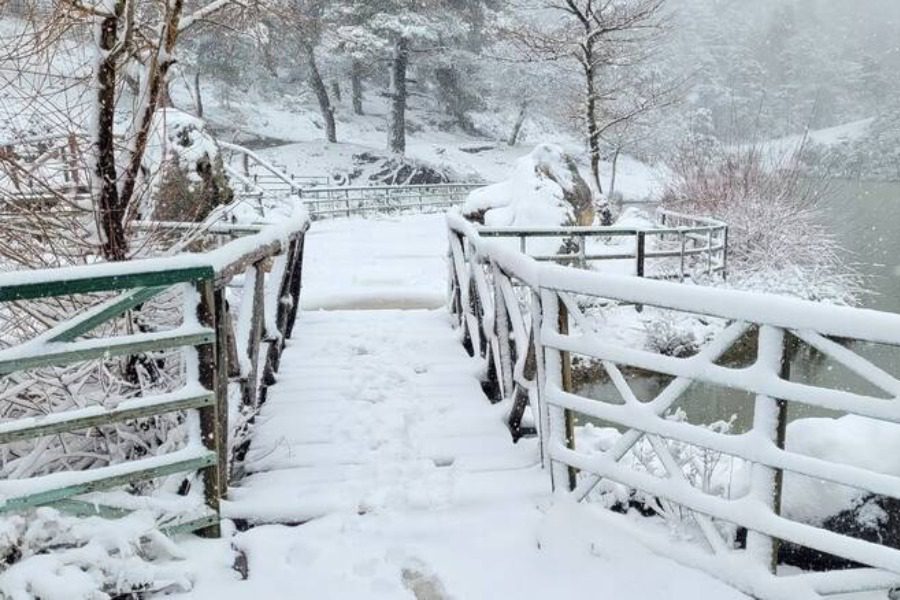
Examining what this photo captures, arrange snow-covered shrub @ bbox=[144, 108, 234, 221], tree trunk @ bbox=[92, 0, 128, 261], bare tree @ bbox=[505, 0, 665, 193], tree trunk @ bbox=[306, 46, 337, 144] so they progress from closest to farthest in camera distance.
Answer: tree trunk @ bbox=[92, 0, 128, 261] < snow-covered shrub @ bbox=[144, 108, 234, 221] < bare tree @ bbox=[505, 0, 665, 193] < tree trunk @ bbox=[306, 46, 337, 144]

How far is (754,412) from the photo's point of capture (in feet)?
8.99

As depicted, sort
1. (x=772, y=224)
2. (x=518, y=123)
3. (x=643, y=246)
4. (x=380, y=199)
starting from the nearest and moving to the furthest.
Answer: (x=643, y=246) → (x=772, y=224) → (x=380, y=199) → (x=518, y=123)

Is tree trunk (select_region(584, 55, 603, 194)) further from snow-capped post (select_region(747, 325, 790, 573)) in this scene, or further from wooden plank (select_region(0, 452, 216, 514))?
wooden plank (select_region(0, 452, 216, 514))

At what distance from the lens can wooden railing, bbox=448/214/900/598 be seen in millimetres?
2074

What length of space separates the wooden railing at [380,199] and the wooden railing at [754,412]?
16.7m

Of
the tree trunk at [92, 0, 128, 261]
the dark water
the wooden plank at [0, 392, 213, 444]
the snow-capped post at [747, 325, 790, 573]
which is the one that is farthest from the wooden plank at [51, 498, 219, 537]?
the dark water

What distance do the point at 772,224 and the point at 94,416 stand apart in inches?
529

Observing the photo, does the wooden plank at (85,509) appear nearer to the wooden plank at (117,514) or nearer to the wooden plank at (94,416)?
the wooden plank at (117,514)

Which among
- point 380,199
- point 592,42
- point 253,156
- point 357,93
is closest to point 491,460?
point 253,156

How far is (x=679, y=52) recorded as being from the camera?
5238 centimetres

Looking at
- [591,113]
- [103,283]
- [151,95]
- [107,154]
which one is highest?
[591,113]

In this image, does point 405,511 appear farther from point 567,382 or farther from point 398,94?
point 398,94

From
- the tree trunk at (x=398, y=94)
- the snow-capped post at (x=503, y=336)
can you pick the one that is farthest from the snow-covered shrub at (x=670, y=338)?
the tree trunk at (x=398, y=94)

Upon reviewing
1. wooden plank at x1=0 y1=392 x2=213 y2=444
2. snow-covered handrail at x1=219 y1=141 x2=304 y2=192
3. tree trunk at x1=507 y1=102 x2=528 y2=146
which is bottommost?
wooden plank at x1=0 y1=392 x2=213 y2=444
